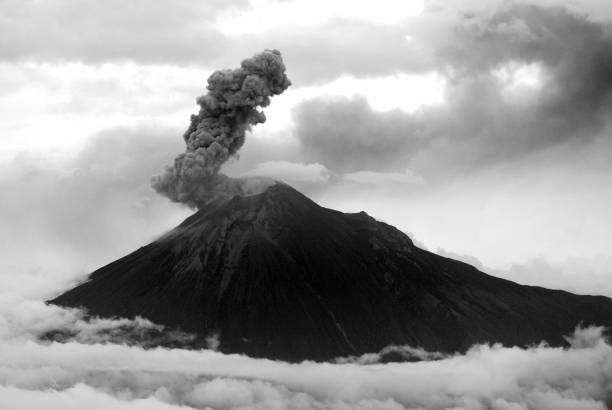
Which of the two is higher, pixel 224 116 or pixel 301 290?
pixel 224 116

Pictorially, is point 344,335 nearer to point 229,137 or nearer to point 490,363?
point 490,363

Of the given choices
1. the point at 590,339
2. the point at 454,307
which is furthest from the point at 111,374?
the point at 590,339

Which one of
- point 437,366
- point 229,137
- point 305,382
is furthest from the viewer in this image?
point 229,137

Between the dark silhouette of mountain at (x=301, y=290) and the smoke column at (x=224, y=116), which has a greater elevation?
the smoke column at (x=224, y=116)

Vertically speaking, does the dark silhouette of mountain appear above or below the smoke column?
below
